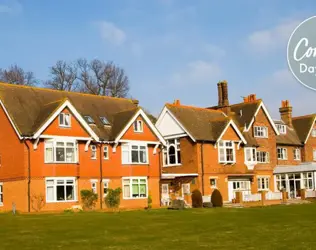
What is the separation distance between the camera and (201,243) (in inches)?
739

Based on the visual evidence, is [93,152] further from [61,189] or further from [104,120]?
[61,189]

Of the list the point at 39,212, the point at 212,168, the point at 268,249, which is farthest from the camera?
the point at 212,168

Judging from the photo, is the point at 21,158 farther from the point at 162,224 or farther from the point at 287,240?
the point at 287,240

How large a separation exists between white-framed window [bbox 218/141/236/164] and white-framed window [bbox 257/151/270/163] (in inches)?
229

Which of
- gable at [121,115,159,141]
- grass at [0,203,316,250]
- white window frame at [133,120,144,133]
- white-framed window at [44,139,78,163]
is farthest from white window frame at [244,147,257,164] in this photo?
grass at [0,203,316,250]

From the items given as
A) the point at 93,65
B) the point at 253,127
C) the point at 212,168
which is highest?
the point at 93,65

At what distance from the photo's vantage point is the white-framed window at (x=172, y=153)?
178 ft

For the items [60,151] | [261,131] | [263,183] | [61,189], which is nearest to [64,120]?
[60,151]

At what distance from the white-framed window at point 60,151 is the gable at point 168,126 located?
1383cm

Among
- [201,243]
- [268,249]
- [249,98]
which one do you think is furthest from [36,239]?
[249,98]

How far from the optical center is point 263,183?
197 feet

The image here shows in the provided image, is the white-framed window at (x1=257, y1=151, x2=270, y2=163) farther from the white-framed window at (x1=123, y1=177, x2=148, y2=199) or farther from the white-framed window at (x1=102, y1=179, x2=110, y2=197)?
the white-framed window at (x1=102, y1=179, x2=110, y2=197)

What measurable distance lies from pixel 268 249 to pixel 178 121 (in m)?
36.8

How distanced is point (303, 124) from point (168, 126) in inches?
899
